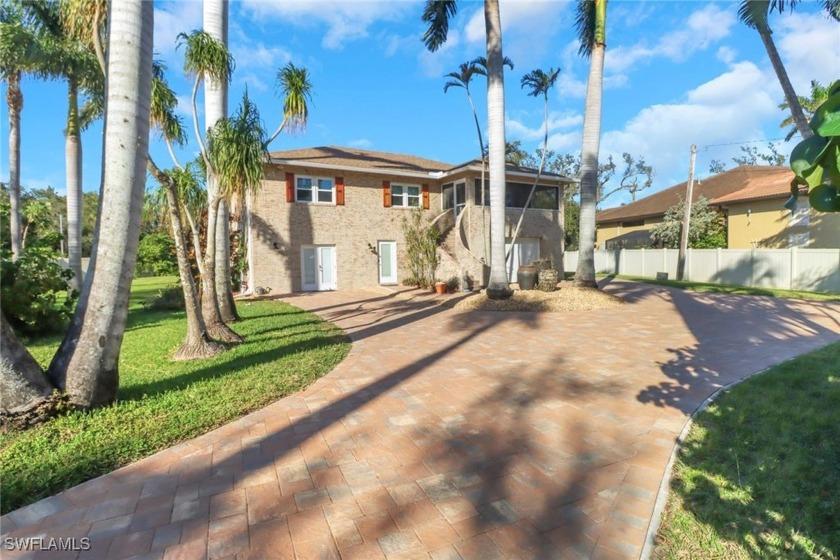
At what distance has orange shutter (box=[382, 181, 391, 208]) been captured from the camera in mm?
18766

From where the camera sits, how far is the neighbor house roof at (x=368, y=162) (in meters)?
17.2

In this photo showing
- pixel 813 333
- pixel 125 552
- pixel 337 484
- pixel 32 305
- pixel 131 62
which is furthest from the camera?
pixel 32 305

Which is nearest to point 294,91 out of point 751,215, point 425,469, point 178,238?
point 178,238

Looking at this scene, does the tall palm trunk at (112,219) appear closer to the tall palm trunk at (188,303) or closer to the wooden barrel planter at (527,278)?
the tall palm trunk at (188,303)

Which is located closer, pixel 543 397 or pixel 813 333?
pixel 543 397

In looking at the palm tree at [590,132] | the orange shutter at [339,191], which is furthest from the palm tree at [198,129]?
the palm tree at [590,132]

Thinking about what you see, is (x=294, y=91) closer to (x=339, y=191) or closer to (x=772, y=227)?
(x=339, y=191)

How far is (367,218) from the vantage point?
1847 cm

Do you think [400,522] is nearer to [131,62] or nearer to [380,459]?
[380,459]

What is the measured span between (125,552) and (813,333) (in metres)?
11.0

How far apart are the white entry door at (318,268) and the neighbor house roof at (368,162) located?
3620mm

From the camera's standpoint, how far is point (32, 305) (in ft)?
27.8

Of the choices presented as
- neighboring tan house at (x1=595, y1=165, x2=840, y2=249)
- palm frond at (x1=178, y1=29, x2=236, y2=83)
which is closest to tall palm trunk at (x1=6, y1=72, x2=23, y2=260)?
palm frond at (x1=178, y1=29, x2=236, y2=83)

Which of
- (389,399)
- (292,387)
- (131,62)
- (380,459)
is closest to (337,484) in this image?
(380,459)
